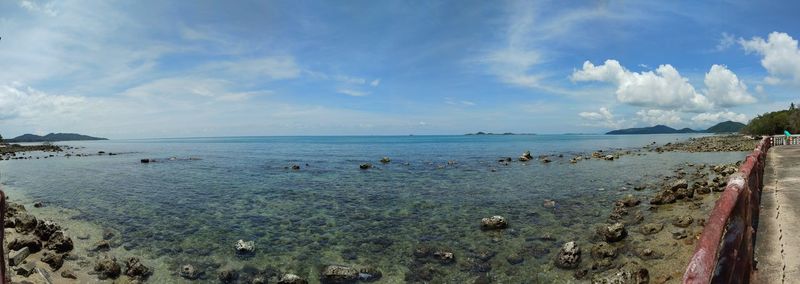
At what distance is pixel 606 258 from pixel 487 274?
3.87 m

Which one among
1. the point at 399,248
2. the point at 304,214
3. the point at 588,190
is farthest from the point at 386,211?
the point at 588,190

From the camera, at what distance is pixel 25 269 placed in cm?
1096

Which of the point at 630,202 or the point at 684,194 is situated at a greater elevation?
the point at 684,194

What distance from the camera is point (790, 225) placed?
9.00 meters

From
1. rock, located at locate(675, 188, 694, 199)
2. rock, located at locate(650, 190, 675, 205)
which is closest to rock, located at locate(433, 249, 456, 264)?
rock, located at locate(650, 190, 675, 205)

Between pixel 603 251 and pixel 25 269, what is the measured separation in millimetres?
17437

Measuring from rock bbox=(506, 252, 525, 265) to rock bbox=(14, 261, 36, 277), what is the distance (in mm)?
14272

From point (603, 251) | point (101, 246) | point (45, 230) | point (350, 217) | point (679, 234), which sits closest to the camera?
point (603, 251)

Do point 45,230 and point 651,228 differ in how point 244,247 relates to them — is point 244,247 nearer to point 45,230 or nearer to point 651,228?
point 45,230

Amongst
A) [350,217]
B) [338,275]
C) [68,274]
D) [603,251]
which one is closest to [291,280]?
[338,275]

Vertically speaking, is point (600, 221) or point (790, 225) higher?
point (790, 225)

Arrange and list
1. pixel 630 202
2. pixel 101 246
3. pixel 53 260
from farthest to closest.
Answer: pixel 630 202 < pixel 101 246 < pixel 53 260

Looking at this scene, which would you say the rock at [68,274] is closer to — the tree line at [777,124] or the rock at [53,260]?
the rock at [53,260]

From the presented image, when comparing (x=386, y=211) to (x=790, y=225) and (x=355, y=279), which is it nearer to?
(x=355, y=279)
